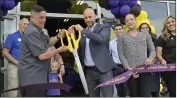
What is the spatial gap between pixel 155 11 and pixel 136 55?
531 centimetres

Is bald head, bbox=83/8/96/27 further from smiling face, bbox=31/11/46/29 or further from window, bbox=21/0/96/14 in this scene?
window, bbox=21/0/96/14

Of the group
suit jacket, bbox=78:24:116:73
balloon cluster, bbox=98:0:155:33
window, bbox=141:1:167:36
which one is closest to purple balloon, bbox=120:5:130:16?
balloon cluster, bbox=98:0:155:33

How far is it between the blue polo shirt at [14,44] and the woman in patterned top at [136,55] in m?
1.67

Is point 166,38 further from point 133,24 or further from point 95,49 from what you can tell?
point 95,49

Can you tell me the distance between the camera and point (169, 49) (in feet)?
11.5

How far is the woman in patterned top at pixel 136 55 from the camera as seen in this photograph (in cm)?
337

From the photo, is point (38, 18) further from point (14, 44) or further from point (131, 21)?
point (14, 44)

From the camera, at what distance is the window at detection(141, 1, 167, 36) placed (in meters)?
8.23

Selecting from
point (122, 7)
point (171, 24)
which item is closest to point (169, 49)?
point (171, 24)

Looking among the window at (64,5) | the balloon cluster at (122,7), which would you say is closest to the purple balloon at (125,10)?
the balloon cluster at (122,7)

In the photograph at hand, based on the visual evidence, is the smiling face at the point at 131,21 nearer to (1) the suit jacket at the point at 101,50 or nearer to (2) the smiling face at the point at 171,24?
(1) the suit jacket at the point at 101,50

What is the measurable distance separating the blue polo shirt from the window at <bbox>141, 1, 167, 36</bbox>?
464cm

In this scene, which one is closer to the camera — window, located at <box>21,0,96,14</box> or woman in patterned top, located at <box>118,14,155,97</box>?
woman in patterned top, located at <box>118,14,155,97</box>

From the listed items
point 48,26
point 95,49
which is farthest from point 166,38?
point 48,26
